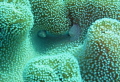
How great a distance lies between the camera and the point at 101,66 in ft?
2.77

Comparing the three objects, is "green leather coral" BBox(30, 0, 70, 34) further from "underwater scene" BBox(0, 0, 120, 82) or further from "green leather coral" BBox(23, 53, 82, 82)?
"green leather coral" BBox(23, 53, 82, 82)

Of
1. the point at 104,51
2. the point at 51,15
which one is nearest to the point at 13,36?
the point at 51,15

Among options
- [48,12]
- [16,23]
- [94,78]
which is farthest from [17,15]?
[94,78]

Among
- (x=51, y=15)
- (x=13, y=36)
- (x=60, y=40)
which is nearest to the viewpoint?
(x=13, y=36)

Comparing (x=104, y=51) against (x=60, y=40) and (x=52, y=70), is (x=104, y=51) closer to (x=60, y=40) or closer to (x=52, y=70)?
(x=52, y=70)

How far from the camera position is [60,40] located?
47.2 inches

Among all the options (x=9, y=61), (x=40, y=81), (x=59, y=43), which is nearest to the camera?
(x=40, y=81)

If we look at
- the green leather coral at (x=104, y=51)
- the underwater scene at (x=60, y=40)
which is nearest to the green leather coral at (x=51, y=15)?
the underwater scene at (x=60, y=40)

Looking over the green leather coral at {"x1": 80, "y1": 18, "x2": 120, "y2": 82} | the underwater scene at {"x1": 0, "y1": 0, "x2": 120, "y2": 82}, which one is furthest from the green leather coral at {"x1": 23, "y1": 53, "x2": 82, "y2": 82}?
the green leather coral at {"x1": 80, "y1": 18, "x2": 120, "y2": 82}

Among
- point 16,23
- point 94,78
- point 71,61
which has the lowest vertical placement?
point 94,78

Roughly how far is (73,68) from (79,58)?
153 millimetres

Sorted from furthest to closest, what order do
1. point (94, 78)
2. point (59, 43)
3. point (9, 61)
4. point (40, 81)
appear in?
point (59, 43) → point (9, 61) → point (94, 78) → point (40, 81)

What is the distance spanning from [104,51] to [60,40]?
43 cm

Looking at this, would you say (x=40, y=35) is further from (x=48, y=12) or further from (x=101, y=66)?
(x=101, y=66)
